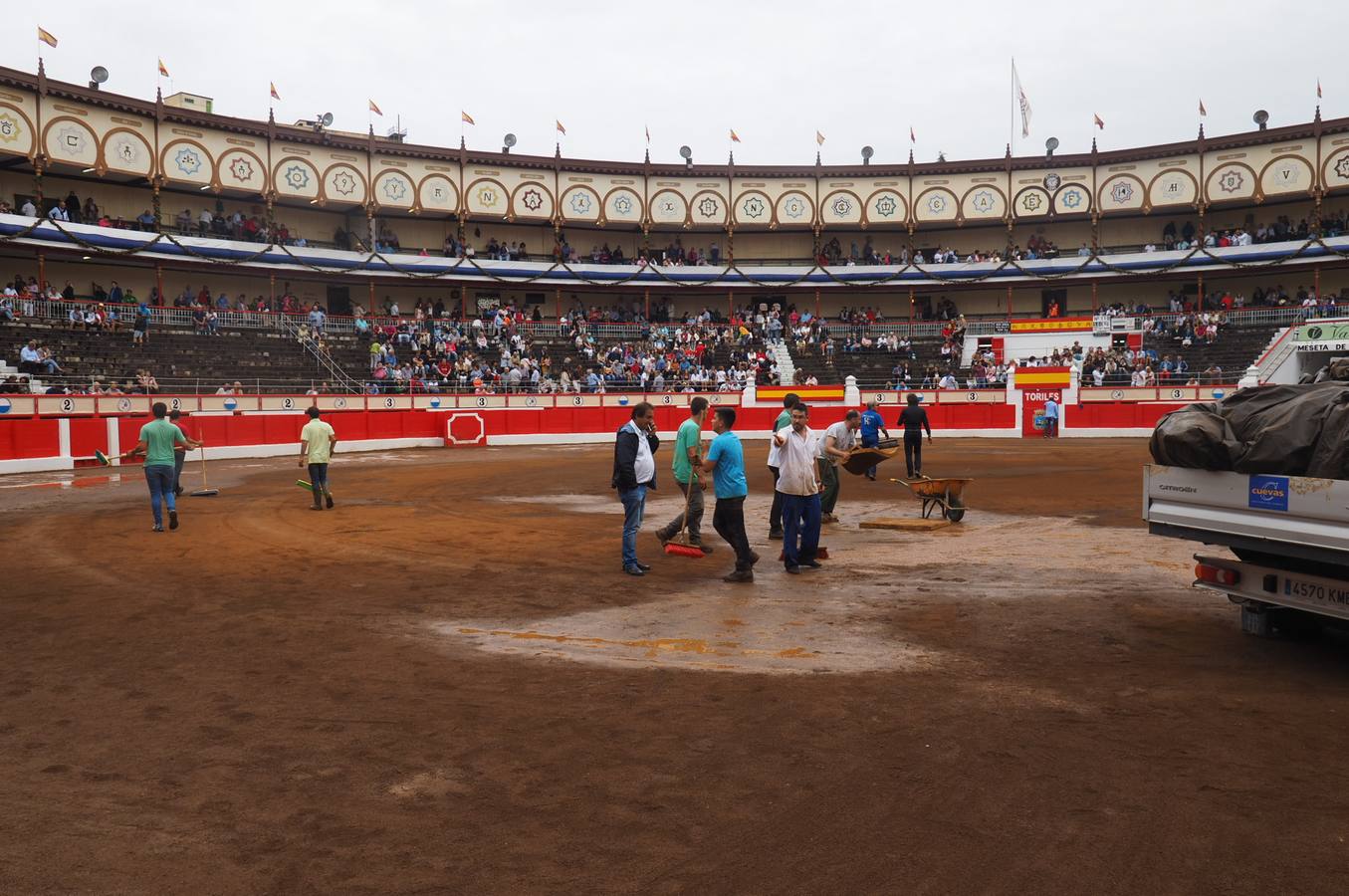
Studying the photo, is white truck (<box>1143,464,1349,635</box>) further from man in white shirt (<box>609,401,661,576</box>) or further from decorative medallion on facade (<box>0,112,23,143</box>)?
decorative medallion on facade (<box>0,112,23,143</box>)

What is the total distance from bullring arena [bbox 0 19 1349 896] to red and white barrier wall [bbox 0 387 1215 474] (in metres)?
0.13

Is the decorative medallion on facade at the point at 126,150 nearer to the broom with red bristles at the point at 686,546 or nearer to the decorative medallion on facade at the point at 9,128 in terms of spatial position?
the decorative medallion on facade at the point at 9,128

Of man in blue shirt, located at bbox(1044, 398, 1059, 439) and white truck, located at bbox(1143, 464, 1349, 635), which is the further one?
man in blue shirt, located at bbox(1044, 398, 1059, 439)

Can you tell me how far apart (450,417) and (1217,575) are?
3088 centimetres

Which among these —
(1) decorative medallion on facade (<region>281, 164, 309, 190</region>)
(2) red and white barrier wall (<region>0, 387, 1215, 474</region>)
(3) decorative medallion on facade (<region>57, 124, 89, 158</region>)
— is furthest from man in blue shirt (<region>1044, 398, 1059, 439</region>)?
(3) decorative medallion on facade (<region>57, 124, 89, 158</region>)

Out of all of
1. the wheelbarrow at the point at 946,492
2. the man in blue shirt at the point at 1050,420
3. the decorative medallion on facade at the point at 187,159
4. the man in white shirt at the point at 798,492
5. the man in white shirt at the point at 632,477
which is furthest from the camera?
the decorative medallion on facade at the point at 187,159

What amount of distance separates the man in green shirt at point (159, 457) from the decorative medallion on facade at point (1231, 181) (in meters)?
50.7

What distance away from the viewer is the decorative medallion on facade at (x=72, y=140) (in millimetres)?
37438

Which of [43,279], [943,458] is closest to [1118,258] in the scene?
[943,458]

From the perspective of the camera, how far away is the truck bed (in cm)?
625

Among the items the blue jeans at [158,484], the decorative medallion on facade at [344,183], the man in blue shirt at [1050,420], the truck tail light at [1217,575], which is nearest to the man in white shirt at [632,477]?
the truck tail light at [1217,575]

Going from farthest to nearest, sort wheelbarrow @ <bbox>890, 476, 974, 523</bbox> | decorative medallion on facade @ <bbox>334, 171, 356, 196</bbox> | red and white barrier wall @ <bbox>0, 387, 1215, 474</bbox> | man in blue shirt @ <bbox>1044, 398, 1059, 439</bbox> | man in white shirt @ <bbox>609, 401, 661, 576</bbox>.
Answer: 1. decorative medallion on facade @ <bbox>334, 171, 356, 196</bbox>
2. man in blue shirt @ <bbox>1044, 398, 1059, 439</bbox>
3. red and white barrier wall @ <bbox>0, 387, 1215, 474</bbox>
4. wheelbarrow @ <bbox>890, 476, 974, 523</bbox>
5. man in white shirt @ <bbox>609, 401, 661, 576</bbox>

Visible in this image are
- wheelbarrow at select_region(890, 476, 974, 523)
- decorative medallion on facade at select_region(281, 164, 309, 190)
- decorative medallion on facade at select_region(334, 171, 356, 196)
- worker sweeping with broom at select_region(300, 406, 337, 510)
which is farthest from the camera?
decorative medallion on facade at select_region(334, 171, 356, 196)

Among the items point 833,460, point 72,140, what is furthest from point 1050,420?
point 72,140
